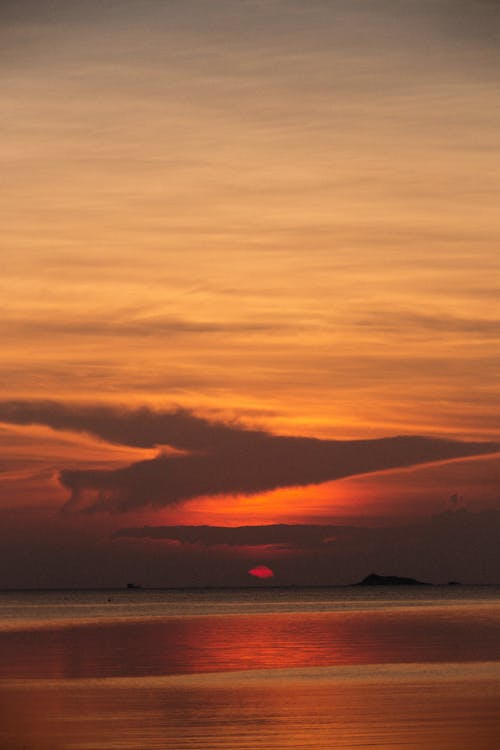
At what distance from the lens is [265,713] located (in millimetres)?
22188

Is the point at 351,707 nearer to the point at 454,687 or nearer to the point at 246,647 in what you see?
the point at 454,687

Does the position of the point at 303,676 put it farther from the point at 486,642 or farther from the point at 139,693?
the point at 486,642

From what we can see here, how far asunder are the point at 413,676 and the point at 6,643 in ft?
65.4

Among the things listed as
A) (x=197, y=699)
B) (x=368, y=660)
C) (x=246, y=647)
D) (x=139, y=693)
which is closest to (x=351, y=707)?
(x=197, y=699)

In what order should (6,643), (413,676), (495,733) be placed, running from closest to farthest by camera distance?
(495,733), (413,676), (6,643)

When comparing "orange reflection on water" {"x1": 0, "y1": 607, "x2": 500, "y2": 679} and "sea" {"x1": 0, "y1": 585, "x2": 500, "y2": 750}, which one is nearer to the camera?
"sea" {"x1": 0, "y1": 585, "x2": 500, "y2": 750}

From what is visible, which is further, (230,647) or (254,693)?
(230,647)

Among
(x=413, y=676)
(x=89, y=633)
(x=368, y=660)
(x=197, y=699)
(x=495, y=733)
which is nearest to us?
(x=495, y=733)

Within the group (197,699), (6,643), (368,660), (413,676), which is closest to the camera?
(197,699)

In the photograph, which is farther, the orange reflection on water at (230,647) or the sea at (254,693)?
the orange reflection on water at (230,647)

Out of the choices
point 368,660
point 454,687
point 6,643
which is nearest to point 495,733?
point 454,687

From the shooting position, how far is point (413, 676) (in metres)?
28.4

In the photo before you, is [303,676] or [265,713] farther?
[303,676]

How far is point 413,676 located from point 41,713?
9.03m
